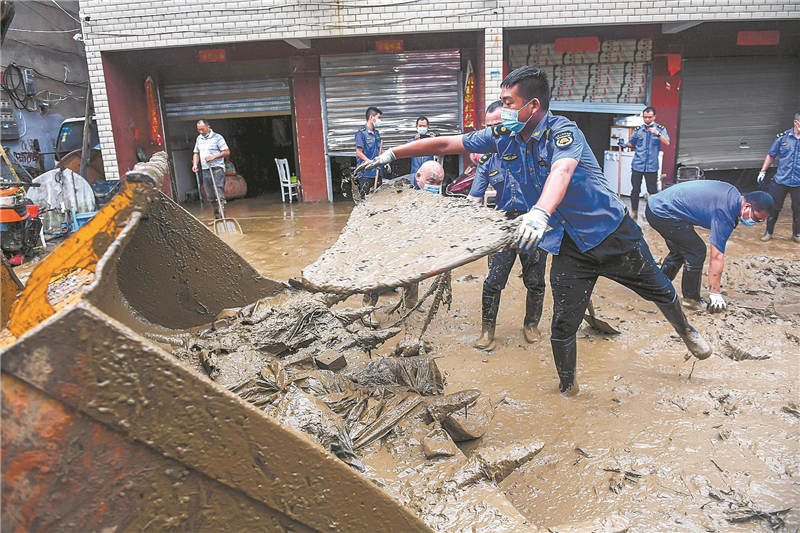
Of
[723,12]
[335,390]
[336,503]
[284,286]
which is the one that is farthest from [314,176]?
[336,503]

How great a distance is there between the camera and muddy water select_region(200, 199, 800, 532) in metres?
2.32

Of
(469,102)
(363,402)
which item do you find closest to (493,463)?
(363,402)

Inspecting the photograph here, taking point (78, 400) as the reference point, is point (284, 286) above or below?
below

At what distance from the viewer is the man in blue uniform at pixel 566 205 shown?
2.85m

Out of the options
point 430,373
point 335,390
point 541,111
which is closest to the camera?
point 335,390

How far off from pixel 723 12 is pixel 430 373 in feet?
29.2

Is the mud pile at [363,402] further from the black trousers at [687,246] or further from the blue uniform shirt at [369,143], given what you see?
the blue uniform shirt at [369,143]

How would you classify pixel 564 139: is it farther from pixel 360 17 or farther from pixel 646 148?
pixel 360 17

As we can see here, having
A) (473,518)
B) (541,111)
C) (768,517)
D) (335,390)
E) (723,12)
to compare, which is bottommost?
(768,517)

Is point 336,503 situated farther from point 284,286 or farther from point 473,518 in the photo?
point 284,286

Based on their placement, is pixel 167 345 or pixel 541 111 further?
pixel 541 111

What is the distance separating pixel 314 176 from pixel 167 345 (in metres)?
9.10

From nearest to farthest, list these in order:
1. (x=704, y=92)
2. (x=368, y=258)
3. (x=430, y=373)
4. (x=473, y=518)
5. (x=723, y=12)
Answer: (x=473, y=518)
(x=368, y=258)
(x=430, y=373)
(x=723, y=12)
(x=704, y=92)

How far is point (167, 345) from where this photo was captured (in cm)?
222
